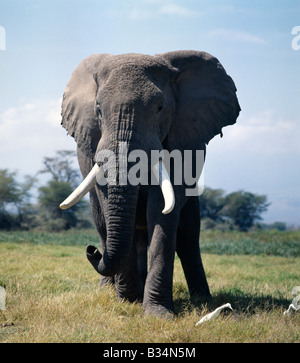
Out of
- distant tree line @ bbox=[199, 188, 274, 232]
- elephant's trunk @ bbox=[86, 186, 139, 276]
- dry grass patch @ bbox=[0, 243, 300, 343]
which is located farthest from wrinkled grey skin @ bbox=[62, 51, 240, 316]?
distant tree line @ bbox=[199, 188, 274, 232]

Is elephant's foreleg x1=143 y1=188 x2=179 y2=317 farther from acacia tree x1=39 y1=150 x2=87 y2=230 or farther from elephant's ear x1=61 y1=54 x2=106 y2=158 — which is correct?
acacia tree x1=39 y1=150 x2=87 y2=230

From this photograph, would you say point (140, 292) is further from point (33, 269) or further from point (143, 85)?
point (33, 269)

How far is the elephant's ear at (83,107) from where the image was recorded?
5.52 metres

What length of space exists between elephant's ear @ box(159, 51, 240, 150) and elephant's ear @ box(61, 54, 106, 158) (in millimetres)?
789

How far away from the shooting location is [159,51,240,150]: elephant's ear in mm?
5602

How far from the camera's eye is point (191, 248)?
6422mm

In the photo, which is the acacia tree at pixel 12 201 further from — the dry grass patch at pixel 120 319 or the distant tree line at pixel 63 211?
the dry grass patch at pixel 120 319

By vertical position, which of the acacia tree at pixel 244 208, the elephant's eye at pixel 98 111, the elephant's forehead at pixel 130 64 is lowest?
the acacia tree at pixel 244 208

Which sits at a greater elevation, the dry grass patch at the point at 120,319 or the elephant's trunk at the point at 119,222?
the elephant's trunk at the point at 119,222

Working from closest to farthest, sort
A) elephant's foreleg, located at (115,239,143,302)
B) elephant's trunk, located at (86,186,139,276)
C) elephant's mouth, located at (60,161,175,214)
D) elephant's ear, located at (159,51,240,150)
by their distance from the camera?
elephant's trunk, located at (86,186,139,276), elephant's mouth, located at (60,161,175,214), elephant's foreleg, located at (115,239,143,302), elephant's ear, located at (159,51,240,150)

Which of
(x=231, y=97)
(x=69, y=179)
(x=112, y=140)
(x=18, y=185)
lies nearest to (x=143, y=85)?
(x=112, y=140)

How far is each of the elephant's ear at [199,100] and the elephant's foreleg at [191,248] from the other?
0.99 metres

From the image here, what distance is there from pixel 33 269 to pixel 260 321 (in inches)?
195

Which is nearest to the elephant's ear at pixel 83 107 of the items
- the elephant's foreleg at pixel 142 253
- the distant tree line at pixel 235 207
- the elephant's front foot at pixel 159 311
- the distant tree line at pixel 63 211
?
the elephant's foreleg at pixel 142 253
